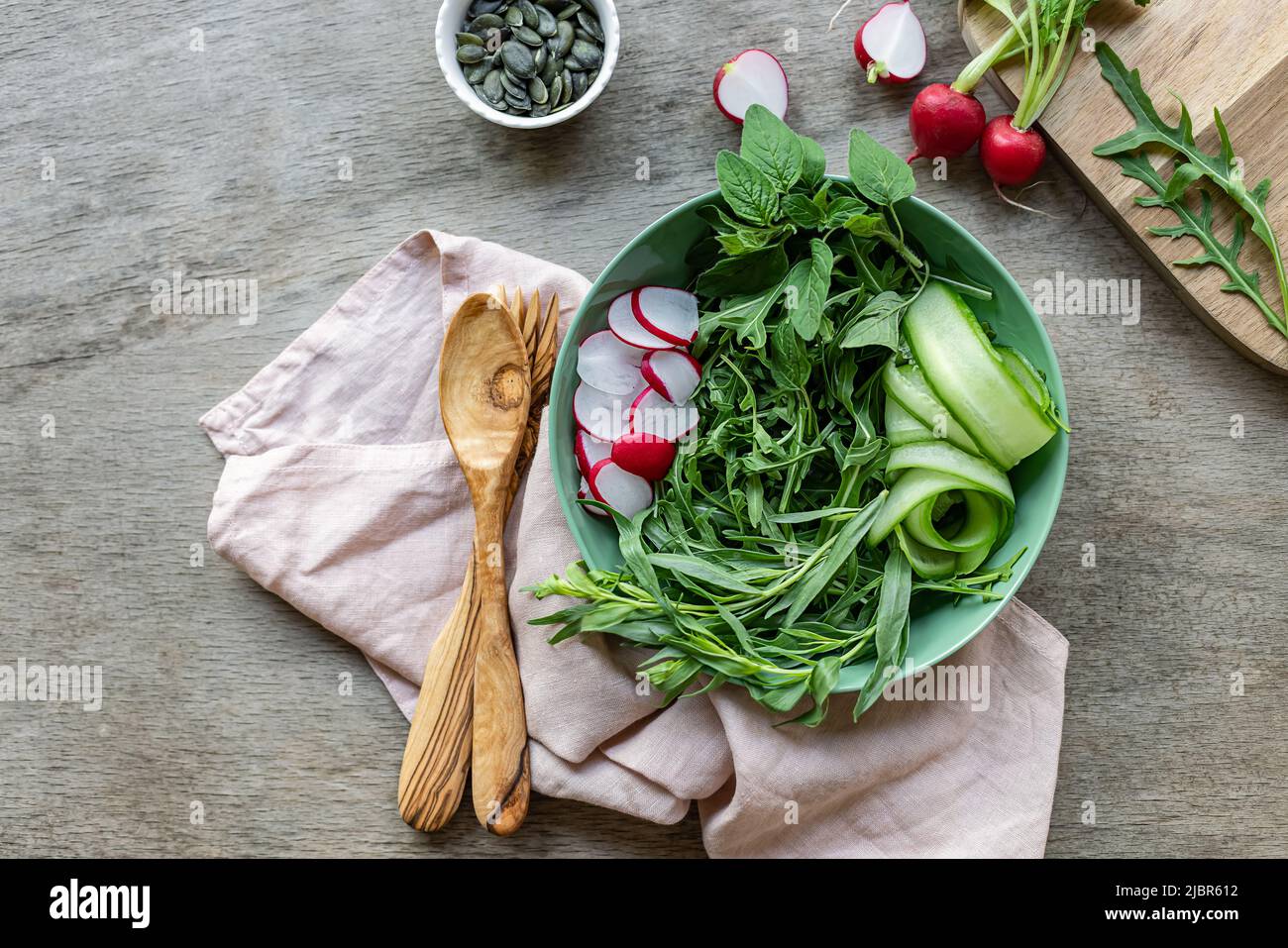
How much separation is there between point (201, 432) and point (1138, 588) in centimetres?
170

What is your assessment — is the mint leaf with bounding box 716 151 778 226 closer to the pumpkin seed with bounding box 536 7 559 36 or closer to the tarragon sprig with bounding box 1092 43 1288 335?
the pumpkin seed with bounding box 536 7 559 36

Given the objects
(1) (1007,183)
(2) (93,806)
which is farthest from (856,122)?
(2) (93,806)

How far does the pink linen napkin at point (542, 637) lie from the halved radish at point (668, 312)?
18 cm

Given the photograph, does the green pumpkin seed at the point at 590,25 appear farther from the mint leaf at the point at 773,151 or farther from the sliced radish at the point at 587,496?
the sliced radish at the point at 587,496

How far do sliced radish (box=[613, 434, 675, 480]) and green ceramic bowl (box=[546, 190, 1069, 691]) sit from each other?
0.10 metres

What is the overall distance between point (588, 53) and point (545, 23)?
3.5 inches

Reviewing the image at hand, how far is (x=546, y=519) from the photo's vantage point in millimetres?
1532

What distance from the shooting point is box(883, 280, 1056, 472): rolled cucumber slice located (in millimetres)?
1309

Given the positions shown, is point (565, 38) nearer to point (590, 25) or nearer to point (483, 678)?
point (590, 25)

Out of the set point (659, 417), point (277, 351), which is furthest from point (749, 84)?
point (277, 351)
